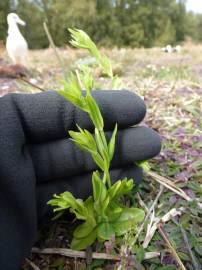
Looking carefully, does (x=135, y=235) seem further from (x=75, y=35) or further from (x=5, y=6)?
(x=5, y=6)

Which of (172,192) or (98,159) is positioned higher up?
(98,159)

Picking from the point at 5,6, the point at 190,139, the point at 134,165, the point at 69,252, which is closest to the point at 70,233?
the point at 69,252

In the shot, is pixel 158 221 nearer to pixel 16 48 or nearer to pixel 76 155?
pixel 76 155

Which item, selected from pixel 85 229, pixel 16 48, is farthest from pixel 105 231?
pixel 16 48

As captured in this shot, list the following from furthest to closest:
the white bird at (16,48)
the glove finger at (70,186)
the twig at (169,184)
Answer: the white bird at (16,48) < the twig at (169,184) < the glove finger at (70,186)

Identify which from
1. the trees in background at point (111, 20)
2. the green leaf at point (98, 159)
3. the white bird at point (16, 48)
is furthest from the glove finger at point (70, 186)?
the trees in background at point (111, 20)

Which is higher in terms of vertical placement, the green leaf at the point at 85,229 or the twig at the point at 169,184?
the green leaf at the point at 85,229

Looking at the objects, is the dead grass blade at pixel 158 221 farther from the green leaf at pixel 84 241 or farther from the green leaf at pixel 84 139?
the green leaf at pixel 84 139
